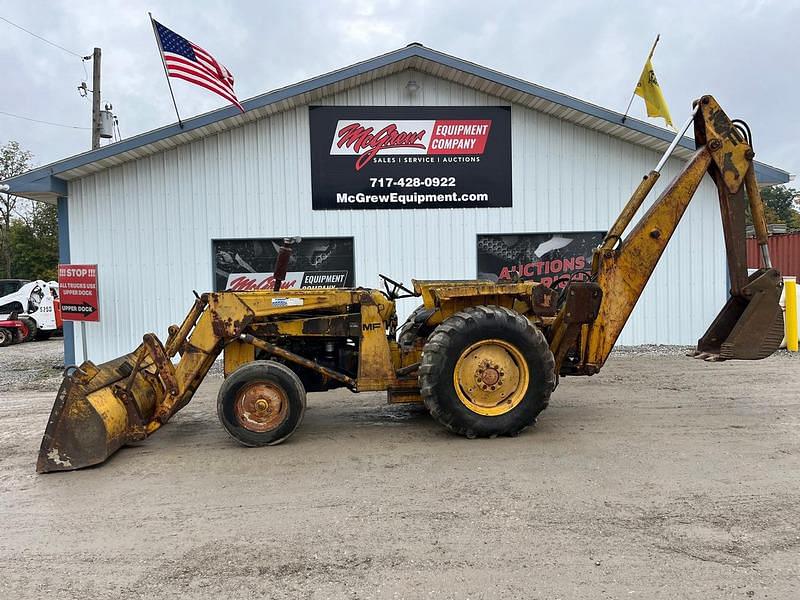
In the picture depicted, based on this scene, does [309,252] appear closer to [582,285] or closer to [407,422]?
[407,422]

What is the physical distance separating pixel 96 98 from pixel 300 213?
497 inches

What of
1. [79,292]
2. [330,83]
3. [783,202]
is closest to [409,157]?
[330,83]

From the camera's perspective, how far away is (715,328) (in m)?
6.92

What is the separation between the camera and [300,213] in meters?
11.6

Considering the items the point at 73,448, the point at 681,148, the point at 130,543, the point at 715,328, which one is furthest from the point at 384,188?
the point at 130,543

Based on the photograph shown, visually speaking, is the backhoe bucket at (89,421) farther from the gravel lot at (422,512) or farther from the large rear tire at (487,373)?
the large rear tire at (487,373)

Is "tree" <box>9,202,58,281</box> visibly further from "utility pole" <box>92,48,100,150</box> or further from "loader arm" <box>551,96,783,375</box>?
"loader arm" <box>551,96,783,375</box>

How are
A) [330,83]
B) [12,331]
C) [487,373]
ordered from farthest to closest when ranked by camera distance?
[12,331]
[330,83]
[487,373]

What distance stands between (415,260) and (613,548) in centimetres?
845

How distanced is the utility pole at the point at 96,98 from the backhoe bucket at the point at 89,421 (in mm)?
16570

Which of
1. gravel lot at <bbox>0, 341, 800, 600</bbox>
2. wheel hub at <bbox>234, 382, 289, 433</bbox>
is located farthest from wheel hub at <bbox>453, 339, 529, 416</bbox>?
wheel hub at <bbox>234, 382, 289, 433</bbox>

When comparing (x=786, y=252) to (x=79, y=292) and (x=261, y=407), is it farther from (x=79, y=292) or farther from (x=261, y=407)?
(x=79, y=292)

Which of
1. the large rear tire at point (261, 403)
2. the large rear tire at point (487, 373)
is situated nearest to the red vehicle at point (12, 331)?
the large rear tire at point (261, 403)

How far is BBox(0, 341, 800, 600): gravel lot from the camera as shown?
136 inches
